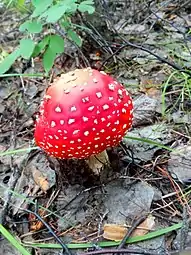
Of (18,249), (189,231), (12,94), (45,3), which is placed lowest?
(189,231)

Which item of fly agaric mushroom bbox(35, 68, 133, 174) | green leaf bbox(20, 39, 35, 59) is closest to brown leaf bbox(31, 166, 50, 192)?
fly agaric mushroom bbox(35, 68, 133, 174)

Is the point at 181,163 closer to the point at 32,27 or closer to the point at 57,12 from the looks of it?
the point at 57,12

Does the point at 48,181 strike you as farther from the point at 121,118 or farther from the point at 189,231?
the point at 189,231

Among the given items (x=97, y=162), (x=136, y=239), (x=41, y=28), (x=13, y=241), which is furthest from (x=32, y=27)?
(x=136, y=239)

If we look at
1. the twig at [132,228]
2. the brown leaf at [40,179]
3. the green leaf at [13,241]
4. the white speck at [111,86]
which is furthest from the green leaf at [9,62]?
the twig at [132,228]

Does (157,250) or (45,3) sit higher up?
(45,3)

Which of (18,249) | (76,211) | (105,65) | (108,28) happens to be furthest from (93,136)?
(108,28)
